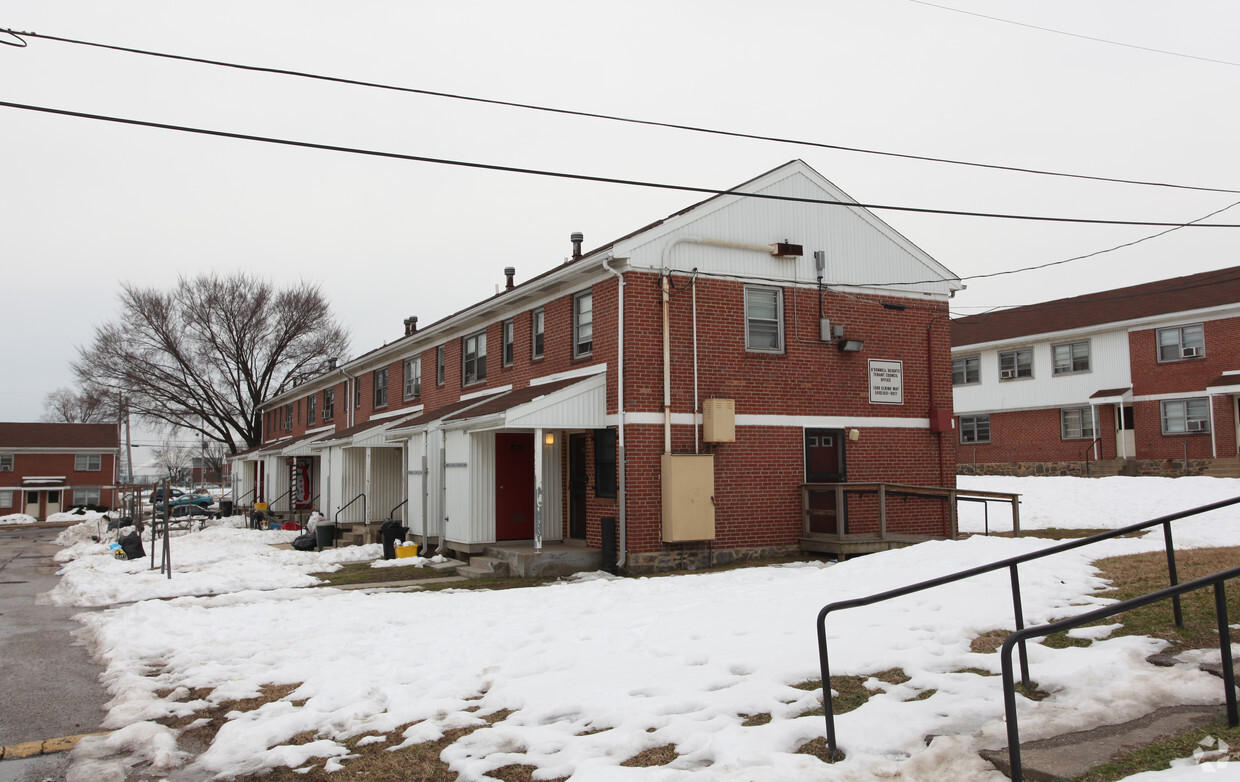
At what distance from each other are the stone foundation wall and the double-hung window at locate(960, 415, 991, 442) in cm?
2572

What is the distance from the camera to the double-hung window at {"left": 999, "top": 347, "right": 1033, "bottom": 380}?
3694cm

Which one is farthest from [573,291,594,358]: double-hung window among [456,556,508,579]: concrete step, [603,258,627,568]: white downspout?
[456,556,508,579]: concrete step

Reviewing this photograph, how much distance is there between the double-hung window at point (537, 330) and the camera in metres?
19.3

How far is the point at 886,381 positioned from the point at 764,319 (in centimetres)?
314

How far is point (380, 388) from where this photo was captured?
3031 cm

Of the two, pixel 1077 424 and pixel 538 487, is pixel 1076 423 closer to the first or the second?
pixel 1077 424

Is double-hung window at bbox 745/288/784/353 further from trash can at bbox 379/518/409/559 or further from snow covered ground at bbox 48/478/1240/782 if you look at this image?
trash can at bbox 379/518/409/559

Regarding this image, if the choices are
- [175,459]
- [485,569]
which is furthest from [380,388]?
[175,459]

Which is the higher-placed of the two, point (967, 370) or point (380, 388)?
point (967, 370)

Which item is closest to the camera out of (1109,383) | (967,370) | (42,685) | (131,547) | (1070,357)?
(42,685)

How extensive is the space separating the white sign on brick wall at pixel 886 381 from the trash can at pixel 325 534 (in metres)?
14.7

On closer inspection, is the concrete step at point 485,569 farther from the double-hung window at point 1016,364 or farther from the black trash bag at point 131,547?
the double-hung window at point 1016,364

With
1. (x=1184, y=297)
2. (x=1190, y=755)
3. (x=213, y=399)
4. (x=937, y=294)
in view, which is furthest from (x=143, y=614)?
(x=213, y=399)

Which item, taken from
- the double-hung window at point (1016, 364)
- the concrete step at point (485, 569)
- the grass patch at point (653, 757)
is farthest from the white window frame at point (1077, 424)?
the grass patch at point (653, 757)
